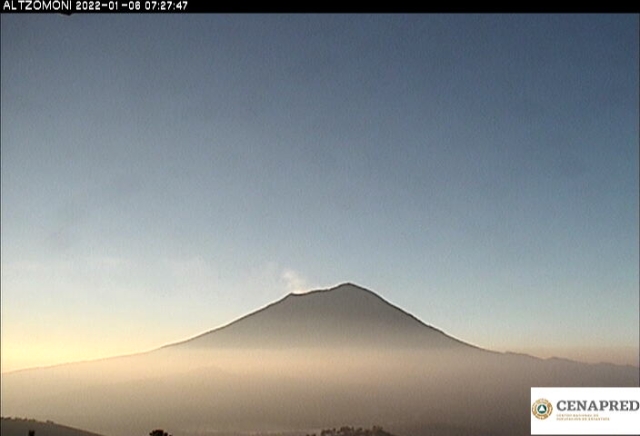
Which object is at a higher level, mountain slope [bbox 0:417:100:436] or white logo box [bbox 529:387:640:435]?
white logo box [bbox 529:387:640:435]

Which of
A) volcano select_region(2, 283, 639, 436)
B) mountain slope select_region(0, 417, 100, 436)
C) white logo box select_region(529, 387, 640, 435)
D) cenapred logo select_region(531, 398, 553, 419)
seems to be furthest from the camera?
volcano select_region(2, 283, 639, 436)

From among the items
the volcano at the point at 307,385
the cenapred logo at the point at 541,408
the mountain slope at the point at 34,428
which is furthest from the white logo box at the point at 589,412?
the mountain slope at the point at 34,428

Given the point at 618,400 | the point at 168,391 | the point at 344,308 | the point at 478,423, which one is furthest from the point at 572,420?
the point at 168,391

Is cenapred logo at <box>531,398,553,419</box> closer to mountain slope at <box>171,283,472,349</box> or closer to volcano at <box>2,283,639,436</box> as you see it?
volcano at <box>2,283,639,436</box>

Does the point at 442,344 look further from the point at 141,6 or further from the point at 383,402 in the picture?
the point at 141,6

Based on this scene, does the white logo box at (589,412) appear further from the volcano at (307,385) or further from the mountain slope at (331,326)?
the mountain slope at (331,326)

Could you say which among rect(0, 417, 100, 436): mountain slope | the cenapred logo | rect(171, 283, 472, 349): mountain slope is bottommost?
rect(0, 417, 100, 436): mountain slope

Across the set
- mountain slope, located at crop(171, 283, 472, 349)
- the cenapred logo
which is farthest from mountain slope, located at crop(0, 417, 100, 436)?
the cenapred logo
